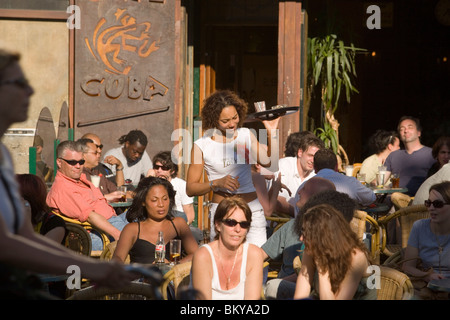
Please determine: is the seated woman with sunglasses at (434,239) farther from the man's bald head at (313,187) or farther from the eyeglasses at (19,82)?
the eyeglasses at (19,82)

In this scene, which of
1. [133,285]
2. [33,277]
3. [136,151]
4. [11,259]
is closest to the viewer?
[11,259]

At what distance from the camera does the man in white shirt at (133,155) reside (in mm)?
8414

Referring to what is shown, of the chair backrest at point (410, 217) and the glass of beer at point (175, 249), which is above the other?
the chair backrest at point (410, 217)

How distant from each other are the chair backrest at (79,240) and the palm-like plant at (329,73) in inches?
176

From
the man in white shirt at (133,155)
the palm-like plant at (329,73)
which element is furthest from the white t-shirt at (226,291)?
the palm-like plant at (329,73)

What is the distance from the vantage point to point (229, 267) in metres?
3.90

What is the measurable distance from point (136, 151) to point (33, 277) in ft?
20.7

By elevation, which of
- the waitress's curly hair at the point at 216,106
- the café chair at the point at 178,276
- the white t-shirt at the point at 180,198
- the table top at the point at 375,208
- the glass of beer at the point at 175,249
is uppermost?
the waitress's curly hair at the point at 216,106

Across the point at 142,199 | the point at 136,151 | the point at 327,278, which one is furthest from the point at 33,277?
the point at 136,151

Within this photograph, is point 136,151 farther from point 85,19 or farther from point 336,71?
point 336,71

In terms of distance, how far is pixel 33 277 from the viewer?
2117mm

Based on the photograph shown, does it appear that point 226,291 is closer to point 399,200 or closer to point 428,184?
point 428,184

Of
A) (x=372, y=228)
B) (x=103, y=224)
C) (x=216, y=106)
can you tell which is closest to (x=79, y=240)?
(x=103, y=224)

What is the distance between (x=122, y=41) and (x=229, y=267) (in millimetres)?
5303
